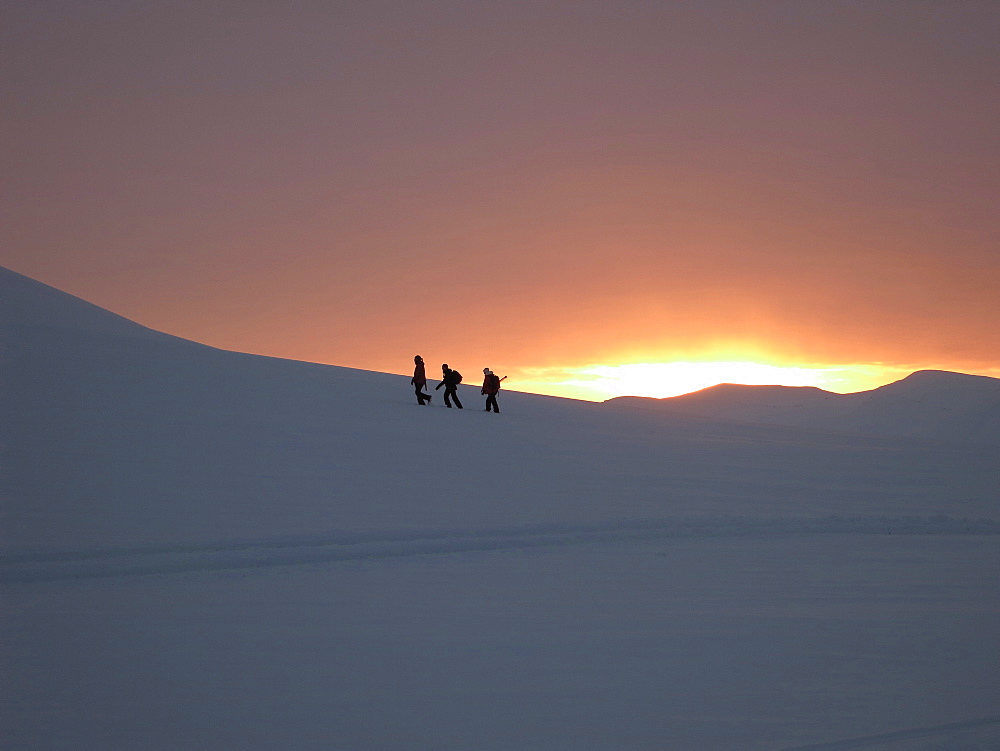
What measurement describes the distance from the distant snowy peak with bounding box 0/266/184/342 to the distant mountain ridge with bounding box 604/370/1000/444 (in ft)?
343

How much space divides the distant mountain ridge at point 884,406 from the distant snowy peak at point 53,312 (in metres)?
105

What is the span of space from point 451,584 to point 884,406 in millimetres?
151049

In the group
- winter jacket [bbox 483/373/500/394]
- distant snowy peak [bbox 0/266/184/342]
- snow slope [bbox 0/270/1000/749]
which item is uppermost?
distant snowy peak [bbox 0/266/184/342]

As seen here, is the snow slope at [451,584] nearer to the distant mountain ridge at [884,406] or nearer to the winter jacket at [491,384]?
the winter jacket at [491,384]

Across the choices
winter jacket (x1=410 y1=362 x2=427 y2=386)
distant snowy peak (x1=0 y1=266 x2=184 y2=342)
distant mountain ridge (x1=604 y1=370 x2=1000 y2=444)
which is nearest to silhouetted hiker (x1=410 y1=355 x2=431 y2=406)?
winter jacket (x1=410 y1=362 x2=427 y2=386)

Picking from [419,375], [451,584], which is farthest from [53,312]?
[451,584]

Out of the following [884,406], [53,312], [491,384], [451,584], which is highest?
[884,406]

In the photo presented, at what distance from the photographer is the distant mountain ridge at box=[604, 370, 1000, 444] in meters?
135

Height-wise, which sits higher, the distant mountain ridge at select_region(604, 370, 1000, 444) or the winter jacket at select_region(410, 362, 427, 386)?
the distant mountain ridge at select_region(604, 370, 1000, 444)

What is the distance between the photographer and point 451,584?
29.7ft

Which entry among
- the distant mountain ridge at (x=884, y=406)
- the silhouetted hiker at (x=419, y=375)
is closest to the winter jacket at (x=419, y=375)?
the silhouetted hiker at (x=419, y=375)

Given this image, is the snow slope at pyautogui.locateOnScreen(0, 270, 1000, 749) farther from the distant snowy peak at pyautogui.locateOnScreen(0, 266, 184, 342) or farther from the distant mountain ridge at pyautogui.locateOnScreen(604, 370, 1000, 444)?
the distant mountain ridge at pyautogui.locateOnScreen(604, 370, 1000, 444)

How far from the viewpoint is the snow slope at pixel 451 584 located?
5695 millimetres

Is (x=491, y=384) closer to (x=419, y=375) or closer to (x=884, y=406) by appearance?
(x=419, y=375)
